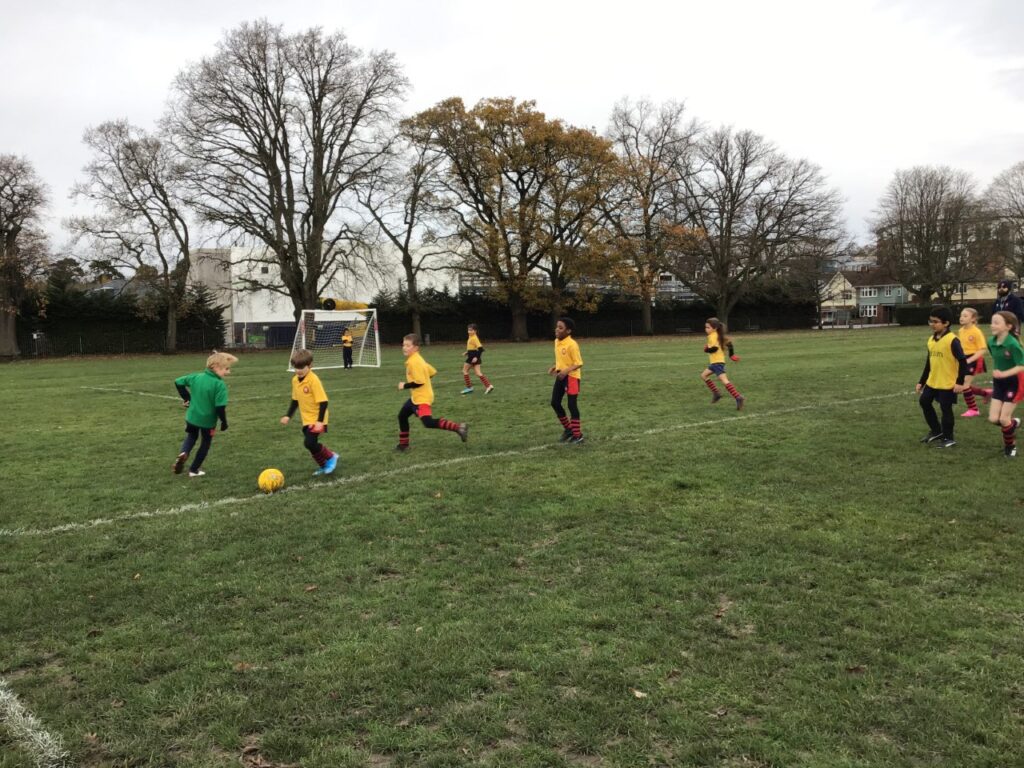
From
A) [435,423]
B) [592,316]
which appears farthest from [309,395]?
[592,316]

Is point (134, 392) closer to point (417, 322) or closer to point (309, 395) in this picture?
point (309, 395)

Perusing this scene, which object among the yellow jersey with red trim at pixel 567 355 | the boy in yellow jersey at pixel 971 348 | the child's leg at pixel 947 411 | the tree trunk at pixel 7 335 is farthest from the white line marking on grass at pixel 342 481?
the tree trunk at pixel 7 335

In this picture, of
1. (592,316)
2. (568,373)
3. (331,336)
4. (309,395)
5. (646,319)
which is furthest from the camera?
(592,316)

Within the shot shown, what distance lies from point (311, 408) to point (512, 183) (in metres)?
39.6

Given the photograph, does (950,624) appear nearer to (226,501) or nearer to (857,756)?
(857,756)

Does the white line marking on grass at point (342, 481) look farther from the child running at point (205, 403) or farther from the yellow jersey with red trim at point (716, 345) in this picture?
the yellow jersey with red trim at point (716, 345)

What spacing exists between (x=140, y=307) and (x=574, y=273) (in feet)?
91.2

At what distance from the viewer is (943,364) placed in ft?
27.2

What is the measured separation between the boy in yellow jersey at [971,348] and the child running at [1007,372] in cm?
33

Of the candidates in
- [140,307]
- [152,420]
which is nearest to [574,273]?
[140,307]

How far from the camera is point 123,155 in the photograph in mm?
39156

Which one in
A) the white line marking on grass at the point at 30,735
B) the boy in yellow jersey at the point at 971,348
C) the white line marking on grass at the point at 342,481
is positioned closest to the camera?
the white line marking on grass at the point at 30,735

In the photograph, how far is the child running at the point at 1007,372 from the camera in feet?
24.3

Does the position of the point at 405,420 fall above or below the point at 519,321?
below
